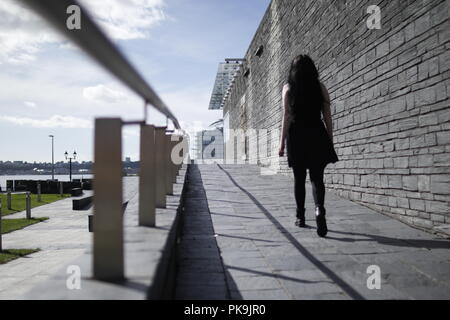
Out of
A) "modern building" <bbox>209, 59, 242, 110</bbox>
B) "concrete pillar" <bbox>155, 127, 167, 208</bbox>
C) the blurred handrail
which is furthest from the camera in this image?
"modern building" <bbox>209, 59, 242, 110</bbox>

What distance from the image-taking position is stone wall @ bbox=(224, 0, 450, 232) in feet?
11.7

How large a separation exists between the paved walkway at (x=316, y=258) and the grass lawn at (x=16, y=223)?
421 inches

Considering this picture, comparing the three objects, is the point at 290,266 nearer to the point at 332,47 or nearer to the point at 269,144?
the point at 332,47

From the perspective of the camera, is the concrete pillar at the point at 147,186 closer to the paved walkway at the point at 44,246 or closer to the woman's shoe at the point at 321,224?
the woman's shoe at the point at 321,224

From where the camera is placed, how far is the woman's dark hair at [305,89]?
3.39 m

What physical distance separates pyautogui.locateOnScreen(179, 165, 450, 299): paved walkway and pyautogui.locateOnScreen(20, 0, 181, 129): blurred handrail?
1.25 meters

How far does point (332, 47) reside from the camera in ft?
21.4

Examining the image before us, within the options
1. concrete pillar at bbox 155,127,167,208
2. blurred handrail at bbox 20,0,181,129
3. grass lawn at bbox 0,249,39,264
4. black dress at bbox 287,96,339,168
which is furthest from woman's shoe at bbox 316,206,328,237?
grass lawn at bbox 0,249,39,264

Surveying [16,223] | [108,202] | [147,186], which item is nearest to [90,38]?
[108,202]

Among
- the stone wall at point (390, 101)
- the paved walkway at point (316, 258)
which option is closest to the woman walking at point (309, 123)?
the paved walkway at point (316, 258)

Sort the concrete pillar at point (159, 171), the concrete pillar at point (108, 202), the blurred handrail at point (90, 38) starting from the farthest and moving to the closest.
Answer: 1. the concrete pillar at point (159, 171)
2. the concrete pillar at point (108, 202)
3. the blurred handrail at point (90, 38)

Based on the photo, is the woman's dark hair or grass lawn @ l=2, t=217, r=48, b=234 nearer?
the woman's dark hair

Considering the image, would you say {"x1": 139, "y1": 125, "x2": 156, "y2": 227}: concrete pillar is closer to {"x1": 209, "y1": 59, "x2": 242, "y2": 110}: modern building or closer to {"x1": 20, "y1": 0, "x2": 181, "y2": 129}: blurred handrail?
{"x1": 20, "y1": 0, "x2": 181, "y2": 129}: blurred handrail
